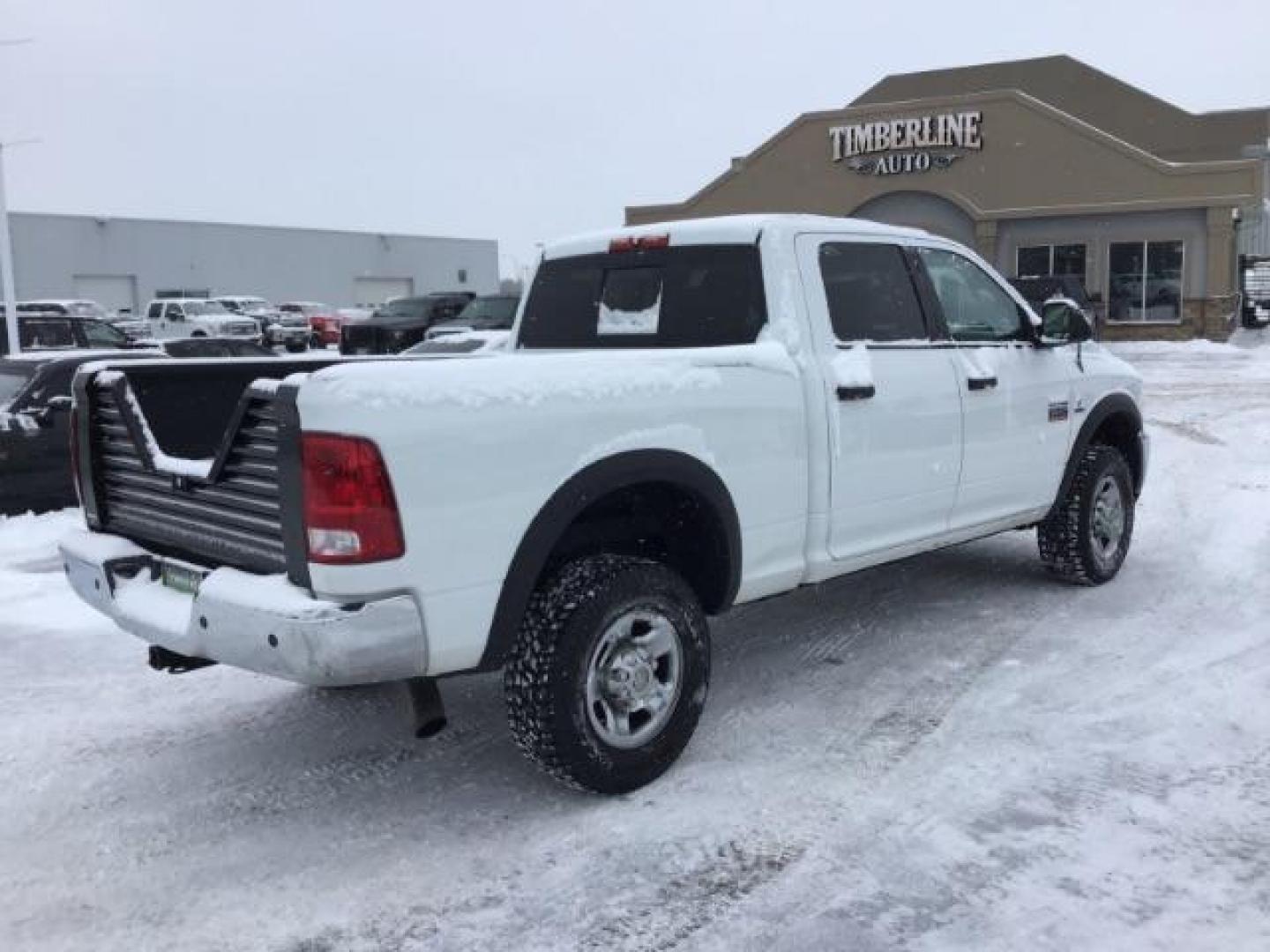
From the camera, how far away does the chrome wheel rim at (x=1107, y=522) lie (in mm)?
6777

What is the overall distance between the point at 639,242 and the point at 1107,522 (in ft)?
11.0

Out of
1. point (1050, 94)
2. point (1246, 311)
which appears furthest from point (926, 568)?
point (1050, 94)

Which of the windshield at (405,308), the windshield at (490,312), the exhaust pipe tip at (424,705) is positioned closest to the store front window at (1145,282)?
the windshield at (490,312)

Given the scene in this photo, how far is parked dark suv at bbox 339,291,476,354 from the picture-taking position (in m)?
26.5

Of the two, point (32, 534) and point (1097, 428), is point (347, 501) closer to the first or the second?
point (1097, 428)

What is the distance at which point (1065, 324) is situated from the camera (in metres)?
6.26

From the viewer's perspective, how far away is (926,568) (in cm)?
752

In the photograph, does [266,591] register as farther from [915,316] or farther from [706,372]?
[915,316]

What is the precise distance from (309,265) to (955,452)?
215 ft

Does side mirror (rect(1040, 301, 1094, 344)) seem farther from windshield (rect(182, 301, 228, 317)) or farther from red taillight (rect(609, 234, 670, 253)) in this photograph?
windshield (rect(182, 301, 228, 317))

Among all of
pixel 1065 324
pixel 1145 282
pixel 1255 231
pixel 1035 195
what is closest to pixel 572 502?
pixel 1065 324

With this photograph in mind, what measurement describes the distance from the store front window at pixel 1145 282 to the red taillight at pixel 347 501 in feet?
97.8

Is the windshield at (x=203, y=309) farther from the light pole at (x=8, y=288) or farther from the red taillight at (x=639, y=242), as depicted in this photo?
the red taillight at (x=639, y=242)

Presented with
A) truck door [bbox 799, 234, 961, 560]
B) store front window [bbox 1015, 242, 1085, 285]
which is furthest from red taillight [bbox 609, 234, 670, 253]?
store front window [bbox 1015, 242, 1085, 285]
